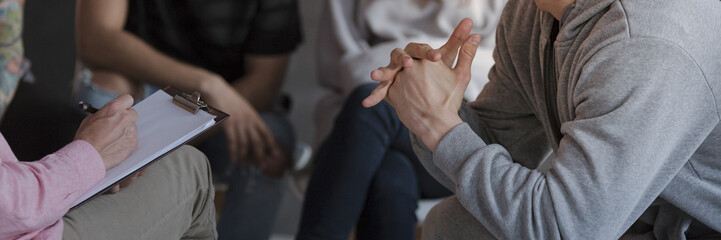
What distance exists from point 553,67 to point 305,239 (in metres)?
0.54

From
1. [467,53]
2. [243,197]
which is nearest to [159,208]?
[467,53]

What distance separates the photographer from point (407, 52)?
843 mm

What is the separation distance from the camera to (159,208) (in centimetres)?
79

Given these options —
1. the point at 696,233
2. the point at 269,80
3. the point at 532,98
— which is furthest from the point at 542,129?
the point at 269,80

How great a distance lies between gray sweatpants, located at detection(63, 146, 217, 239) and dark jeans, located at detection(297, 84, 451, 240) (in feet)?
1.16

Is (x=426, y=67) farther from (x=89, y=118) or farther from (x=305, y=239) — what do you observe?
(x=305, y=239)

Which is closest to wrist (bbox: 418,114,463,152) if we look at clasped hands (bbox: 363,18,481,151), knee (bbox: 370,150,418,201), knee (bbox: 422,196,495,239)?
clasped hands (bbox: 363,18,481,151)

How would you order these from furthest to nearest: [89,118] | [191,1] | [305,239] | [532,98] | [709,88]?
[191,1] < [305,239] < [532,98] < [89,118] < [709,88]

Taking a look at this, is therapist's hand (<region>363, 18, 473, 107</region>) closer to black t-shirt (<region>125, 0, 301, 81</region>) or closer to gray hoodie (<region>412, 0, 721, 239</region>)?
gray hoodie (<region>412, 0, 721, 239</region>)

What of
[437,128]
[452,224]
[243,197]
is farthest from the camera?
[243,197]

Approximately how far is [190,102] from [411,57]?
238 millimetres

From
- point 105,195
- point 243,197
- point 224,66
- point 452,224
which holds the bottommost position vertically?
point 243,197

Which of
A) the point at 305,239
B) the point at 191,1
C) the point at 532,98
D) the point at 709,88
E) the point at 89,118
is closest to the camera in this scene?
the point at 709,88

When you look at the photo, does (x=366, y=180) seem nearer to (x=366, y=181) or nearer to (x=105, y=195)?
(x=366, y=181)
